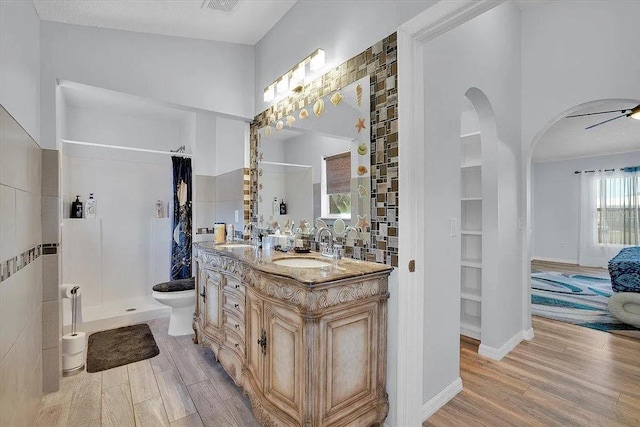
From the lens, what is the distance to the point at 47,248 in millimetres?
2086

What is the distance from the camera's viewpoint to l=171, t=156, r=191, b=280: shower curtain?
383 centimetres

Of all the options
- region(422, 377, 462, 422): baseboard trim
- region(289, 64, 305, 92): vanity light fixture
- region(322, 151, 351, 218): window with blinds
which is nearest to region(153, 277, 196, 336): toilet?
region(322, 151, 351, 218): window with blinds

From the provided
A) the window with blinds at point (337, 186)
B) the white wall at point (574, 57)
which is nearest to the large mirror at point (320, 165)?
the window with blinds at point (337, 186)

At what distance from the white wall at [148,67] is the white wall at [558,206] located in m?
7.52

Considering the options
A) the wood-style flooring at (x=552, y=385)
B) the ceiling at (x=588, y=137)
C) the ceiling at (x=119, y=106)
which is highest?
the ceiling at (x=588, y=137)

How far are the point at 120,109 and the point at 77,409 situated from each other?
3.16 metres

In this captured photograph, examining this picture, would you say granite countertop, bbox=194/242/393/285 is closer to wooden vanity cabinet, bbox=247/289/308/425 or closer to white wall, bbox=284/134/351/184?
wooden vanity cabinet, bbox=247/289/308/425

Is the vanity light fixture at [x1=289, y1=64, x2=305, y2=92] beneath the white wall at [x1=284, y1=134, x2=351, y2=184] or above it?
above

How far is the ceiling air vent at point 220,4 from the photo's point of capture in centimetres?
220

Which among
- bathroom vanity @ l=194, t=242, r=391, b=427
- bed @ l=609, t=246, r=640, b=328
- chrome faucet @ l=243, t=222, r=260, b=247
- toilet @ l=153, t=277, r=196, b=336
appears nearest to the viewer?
bathroom vanity @ l=194, t=242, r=391, b=427

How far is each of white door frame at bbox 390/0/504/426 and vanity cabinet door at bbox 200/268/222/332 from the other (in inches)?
51.5

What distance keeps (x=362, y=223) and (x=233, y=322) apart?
1.11 m

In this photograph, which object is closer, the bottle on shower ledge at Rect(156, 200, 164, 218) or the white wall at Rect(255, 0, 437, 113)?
the white wall at Rect(255, 0, 437, 113)

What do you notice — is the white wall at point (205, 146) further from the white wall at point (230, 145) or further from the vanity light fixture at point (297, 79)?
the vanity light fixture at point (297, 79)
